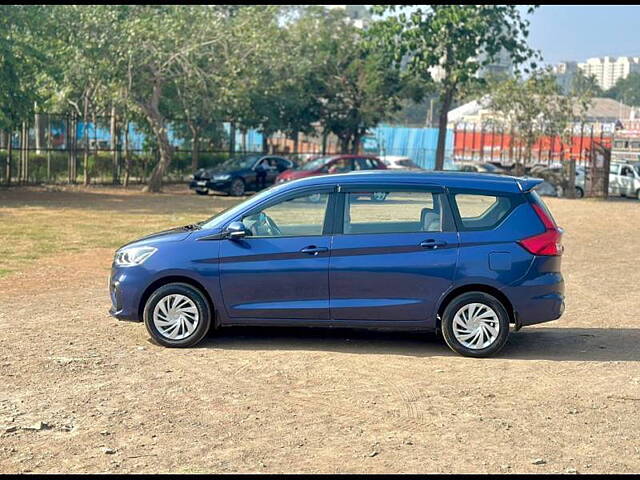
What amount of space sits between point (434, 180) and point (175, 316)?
2.83 metres

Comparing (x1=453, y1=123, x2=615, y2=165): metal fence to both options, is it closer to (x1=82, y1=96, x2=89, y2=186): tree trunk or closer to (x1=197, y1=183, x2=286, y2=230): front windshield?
(x1=82, y1=96, x2=89, y2=186): tree trunk

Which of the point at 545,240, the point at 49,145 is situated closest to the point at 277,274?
the point at 545,240

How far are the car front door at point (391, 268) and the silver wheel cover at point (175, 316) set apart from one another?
1360mm

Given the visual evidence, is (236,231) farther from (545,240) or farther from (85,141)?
(85,141)

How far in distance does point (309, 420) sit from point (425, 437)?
2.89 feet

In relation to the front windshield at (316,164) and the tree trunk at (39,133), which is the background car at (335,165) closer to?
the front windshield at (316,164)

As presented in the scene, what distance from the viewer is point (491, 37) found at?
41.8 metres

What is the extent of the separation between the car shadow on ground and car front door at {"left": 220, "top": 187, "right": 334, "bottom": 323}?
0.42m

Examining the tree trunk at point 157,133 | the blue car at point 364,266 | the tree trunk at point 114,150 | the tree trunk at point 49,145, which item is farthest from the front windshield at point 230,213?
the tree trunk at point 114,150

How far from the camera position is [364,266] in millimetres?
9516

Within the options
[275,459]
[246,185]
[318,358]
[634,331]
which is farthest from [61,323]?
[246,185]

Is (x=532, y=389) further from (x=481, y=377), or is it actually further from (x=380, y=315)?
(x=380, y=315)

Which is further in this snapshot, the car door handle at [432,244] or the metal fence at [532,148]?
the metal fence at [532,148]

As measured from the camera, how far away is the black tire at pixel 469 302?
951cm
